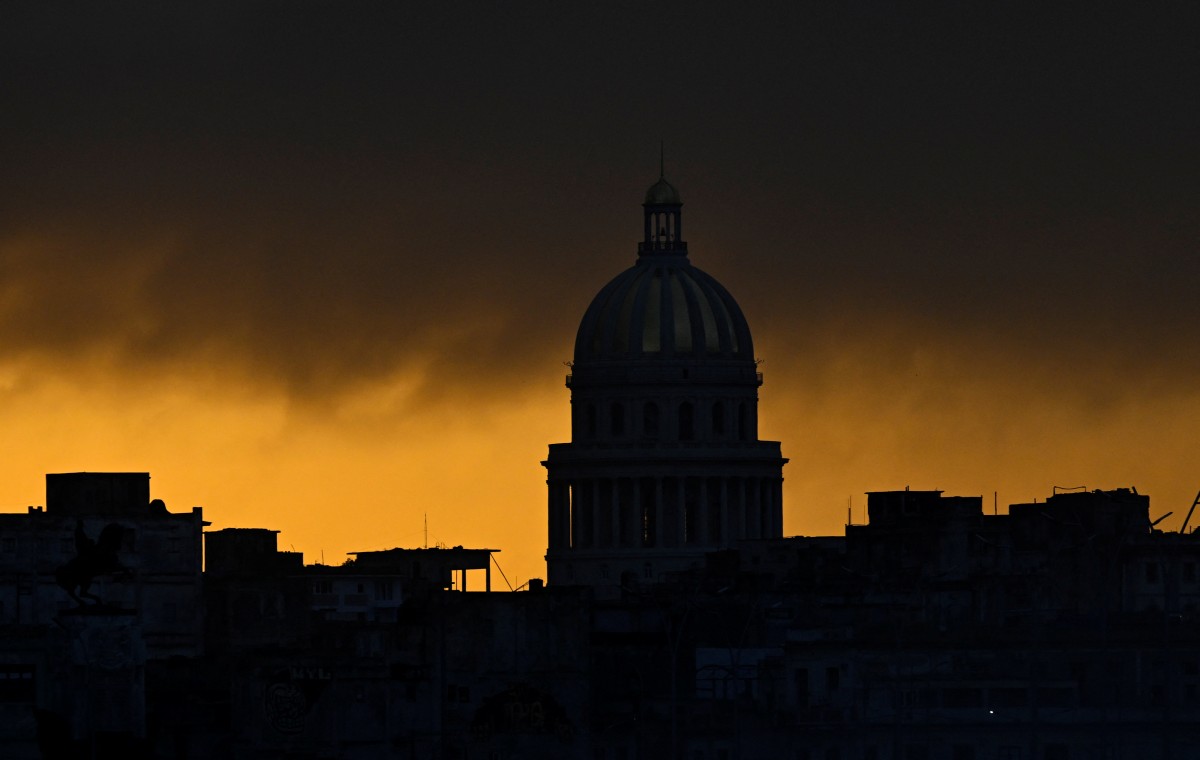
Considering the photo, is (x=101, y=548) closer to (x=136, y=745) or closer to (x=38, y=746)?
(x=136, y=745)

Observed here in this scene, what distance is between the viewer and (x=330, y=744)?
656ft

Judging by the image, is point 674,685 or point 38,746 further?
point 674,685

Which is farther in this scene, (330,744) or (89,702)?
(330,744)

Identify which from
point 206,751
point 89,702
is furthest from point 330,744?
point 89,702

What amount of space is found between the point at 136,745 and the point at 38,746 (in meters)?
25.6

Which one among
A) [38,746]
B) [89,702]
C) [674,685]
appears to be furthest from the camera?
[674,685]

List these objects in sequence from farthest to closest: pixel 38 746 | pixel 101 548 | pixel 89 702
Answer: pixel 38 746 < pixel 89 702 < pixel 101 548

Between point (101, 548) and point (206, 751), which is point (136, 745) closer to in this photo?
point (101, 548)

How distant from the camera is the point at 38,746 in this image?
612 feet

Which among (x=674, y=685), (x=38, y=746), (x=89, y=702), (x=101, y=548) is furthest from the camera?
(x=674, y=685)

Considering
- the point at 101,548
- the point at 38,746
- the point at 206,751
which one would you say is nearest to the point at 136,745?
the point at 101,548

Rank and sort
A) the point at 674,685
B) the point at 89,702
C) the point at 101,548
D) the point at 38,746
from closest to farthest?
the point at 101,548 < the point at 89,702 < the point at 38,746 < the point at 674,685

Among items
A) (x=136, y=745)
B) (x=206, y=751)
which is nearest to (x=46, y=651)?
(x=206, y=751)

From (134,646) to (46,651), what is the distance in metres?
27.6
